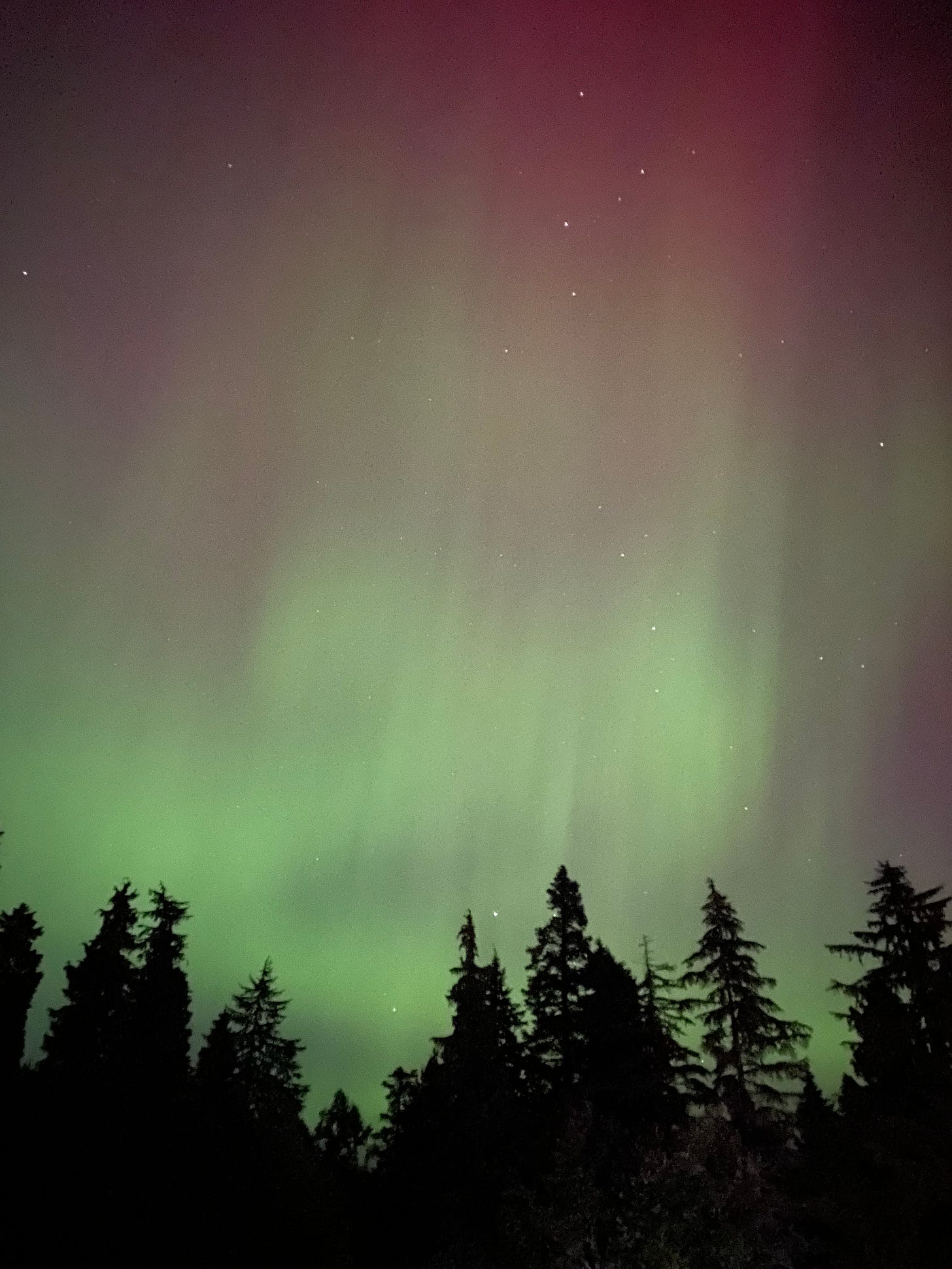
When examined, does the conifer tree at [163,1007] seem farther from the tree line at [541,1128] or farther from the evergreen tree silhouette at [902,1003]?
the evergreen tree silhouette at [902,1003]

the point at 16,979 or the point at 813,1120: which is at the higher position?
the point at 16,979

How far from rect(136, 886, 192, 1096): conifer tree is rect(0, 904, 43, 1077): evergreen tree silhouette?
195 inches

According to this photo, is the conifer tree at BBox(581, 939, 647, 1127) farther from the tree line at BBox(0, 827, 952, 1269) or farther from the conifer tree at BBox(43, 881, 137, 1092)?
the conifer tree at BBox(43, 881, 137, 1092)

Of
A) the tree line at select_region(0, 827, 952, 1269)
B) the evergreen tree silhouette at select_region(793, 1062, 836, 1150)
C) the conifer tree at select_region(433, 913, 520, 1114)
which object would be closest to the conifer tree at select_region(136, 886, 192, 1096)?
the tree line at select_region(0, 827, 952, 1269)

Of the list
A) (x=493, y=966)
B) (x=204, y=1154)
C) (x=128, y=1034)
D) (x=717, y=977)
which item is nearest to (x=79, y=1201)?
(x=204, y=1154)

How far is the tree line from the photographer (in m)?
28.5

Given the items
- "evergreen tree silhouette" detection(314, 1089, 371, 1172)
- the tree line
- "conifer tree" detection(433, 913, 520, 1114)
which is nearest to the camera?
the tree line

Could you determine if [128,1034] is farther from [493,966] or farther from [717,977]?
[717,977]

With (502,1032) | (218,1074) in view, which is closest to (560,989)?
(502,1032)

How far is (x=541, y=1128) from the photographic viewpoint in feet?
121

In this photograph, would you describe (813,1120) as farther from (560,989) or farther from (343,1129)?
(343,1129)

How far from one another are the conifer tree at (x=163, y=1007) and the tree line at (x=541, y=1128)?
13cm

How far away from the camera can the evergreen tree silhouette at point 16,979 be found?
38625mm

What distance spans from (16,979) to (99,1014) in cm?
413
